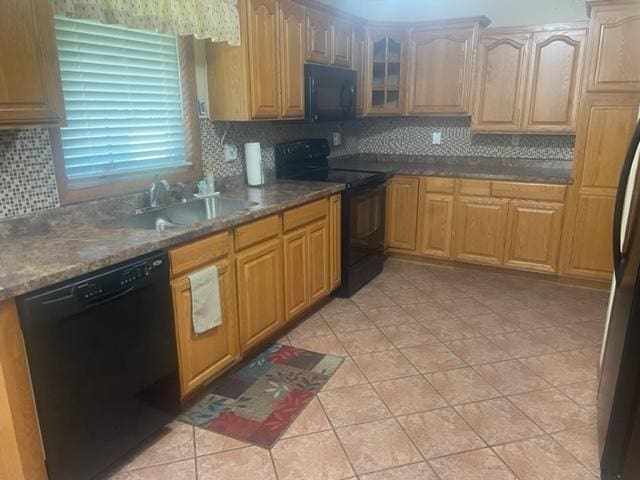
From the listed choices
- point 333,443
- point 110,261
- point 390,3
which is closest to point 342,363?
point 333,443

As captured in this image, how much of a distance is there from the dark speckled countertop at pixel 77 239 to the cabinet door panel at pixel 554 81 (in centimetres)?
230

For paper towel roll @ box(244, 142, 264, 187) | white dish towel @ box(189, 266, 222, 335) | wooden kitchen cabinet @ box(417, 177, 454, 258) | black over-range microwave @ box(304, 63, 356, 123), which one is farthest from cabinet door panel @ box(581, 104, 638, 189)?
white dish towel @ box(189, 266, 222, 335)

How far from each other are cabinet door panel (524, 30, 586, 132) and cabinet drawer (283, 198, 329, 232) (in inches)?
77.2

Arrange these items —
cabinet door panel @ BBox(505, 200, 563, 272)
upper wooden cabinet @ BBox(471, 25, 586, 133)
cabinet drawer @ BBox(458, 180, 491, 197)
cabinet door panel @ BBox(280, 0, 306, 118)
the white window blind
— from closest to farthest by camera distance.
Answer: the white window blind → cabinet door panel @ BBox(280, 0, 306, 118) → upper wooden cabinet @ BBox(471, 25, 586, 133) → cabinet door panel @ BBox(505, 200, 563, 272) → cabinet drawer @ BBox(458, 180, 491, 197)

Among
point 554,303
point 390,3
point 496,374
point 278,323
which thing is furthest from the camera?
point 390,3

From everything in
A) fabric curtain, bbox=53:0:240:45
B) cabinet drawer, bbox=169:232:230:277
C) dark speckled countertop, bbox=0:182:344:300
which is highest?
fabric curtain, bbox=53:0:240:45

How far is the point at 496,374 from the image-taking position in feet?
8.32

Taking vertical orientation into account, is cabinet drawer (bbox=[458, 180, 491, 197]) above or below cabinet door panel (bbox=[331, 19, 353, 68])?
below

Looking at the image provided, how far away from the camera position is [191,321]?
6.95 ft

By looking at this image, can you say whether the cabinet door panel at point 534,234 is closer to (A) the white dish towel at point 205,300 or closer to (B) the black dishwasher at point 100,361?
(A) the white dish towel at point 205,300

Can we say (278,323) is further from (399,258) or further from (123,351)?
(399,258)

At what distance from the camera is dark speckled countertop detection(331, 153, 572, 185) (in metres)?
3.76

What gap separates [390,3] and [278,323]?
3.34 metres

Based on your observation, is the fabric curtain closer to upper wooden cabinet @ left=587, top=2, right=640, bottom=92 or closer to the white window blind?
the white window blind
